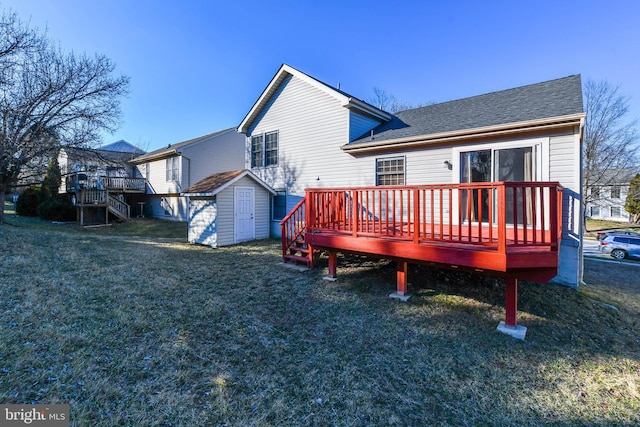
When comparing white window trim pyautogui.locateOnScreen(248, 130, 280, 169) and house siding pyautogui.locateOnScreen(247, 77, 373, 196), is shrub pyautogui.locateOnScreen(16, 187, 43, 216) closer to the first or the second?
Answer: white window trim pyautogui.locateOnScreen(248, 130, 280, 169)

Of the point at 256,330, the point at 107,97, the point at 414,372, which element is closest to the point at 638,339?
the point at 414,372

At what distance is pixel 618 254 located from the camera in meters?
14.5

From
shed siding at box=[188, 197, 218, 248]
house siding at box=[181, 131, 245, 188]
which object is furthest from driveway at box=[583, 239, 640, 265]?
house siding at box=[181, 131, 245, 188]

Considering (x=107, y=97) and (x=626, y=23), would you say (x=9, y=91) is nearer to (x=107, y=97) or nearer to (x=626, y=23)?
(x=107, y=97)

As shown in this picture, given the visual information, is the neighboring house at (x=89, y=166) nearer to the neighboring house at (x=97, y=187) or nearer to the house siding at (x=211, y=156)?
the neighboring house at (x=97, y=187)

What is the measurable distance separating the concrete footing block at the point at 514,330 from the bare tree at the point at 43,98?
17.1 metres

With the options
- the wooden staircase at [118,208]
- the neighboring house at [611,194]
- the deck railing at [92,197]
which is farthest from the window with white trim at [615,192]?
the deck railing at [92,197]

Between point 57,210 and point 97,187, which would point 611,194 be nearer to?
point 97,187

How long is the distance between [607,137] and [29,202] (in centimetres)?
4375

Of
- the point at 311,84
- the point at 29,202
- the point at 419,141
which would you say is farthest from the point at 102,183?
the point at 419,141

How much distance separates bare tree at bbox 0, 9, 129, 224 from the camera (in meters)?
11.0

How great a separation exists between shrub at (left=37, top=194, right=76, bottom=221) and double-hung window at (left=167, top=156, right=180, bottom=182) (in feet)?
20.4

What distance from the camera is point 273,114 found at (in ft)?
40.0

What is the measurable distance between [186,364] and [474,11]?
1379 cm
